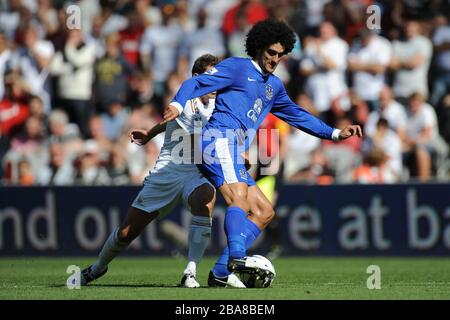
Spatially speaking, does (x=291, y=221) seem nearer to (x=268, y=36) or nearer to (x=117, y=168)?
(x=117, y=168)

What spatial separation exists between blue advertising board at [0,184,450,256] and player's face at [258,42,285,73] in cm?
671

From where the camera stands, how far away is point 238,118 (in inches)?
378

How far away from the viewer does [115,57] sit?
61.2 feet

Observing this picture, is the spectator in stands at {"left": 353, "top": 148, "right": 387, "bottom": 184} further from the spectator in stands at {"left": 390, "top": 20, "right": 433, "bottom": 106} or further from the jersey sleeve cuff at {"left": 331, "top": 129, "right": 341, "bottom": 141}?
the jersey sleeve cuff at {"left": 331, "top": 129, "right": 341, "bottom": 141}

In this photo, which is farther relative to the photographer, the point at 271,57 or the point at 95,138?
the point at 95,138

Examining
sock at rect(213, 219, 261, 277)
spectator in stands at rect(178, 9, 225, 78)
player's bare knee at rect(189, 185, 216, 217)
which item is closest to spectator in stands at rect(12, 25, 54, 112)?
spectator in stands at rect(178, 9, 225, 78)

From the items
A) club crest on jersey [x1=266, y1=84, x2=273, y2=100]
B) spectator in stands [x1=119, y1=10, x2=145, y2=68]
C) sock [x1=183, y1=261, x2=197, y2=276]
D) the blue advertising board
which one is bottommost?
the blue advertising board

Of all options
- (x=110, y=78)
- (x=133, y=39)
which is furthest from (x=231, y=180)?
(x=133, y=39)

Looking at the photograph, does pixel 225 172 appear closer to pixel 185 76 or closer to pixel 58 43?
pixel 185 76

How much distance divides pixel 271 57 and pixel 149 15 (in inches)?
386

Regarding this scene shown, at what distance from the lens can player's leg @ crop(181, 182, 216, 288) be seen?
10.2 m

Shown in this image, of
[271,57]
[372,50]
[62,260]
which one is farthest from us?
[372,50]

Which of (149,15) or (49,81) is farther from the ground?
(149,15)
